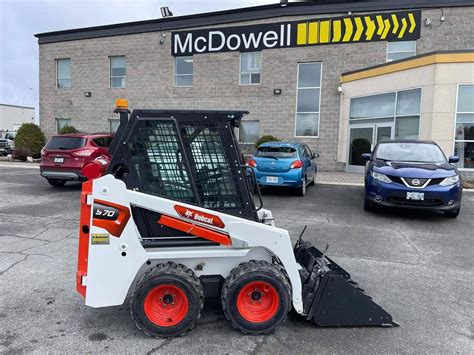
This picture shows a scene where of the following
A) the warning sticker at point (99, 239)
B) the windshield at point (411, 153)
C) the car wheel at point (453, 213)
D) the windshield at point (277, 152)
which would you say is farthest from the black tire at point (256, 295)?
the windshield at point (277, 152)

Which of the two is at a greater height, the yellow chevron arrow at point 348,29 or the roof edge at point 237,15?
the roof edge at point 237,15

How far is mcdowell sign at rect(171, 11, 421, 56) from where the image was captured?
1602 cm

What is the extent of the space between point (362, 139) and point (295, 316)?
1383 centimetres

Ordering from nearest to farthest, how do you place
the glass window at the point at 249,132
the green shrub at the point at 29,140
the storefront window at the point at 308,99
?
the storefront window at the point at 308,99, the glass window at the point at 249,132, the green shrub at the point at 29,140

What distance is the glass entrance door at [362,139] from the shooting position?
14.9 m

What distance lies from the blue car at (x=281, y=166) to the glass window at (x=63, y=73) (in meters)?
16.5

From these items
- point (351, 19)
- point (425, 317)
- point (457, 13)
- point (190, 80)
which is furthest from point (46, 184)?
point (457, 13)

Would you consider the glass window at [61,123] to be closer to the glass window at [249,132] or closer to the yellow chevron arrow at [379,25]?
the glass window at [249,132]

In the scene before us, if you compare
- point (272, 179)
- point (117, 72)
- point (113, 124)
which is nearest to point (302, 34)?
point (272, 179)

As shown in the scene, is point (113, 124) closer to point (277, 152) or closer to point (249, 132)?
point (249, 132)

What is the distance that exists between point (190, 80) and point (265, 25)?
187 inches

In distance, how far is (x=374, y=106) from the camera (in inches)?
602

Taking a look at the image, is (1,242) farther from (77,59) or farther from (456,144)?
(77,59)

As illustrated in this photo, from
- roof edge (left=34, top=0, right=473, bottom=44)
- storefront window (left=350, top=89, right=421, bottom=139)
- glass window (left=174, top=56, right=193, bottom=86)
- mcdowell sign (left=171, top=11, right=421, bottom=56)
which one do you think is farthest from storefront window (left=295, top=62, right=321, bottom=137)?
glass window (left=174, top=56, right=193, bottom=86)
